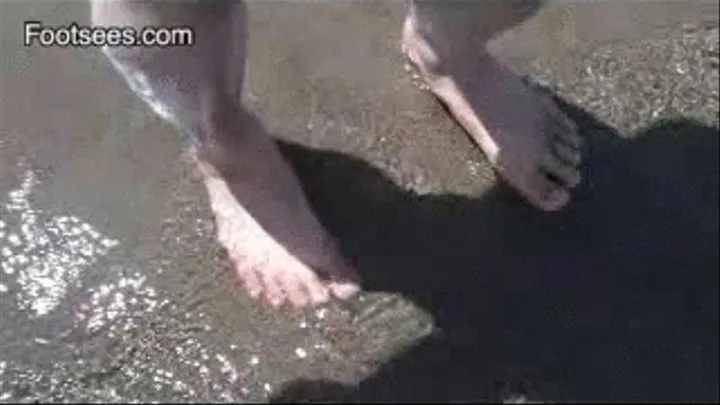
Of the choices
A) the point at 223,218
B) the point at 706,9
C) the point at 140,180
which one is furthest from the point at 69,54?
the point at 706,9

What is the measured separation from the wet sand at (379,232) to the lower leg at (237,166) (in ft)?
0.12

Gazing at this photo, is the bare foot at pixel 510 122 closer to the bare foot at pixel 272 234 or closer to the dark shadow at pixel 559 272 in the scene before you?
the dark shadow at pixel 559 272

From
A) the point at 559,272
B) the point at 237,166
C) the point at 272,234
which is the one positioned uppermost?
the point at 237,166

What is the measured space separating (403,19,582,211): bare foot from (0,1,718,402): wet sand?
0.03 m

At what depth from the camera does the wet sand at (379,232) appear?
1745mm

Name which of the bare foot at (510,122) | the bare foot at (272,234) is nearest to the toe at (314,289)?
the bare foot at (272,234)

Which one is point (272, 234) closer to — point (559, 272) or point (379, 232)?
point (379, 232)

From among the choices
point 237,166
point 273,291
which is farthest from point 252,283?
point 237,166

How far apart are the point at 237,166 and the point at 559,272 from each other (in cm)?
42

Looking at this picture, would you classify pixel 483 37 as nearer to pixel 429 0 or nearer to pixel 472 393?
pixel 429 0

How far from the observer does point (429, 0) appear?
1.91m

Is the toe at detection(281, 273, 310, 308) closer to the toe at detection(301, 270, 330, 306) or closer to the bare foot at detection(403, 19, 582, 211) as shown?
the toe at detection(301, 270, 330, 306)

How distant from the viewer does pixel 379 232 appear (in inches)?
74.8

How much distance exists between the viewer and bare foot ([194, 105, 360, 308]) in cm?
184
